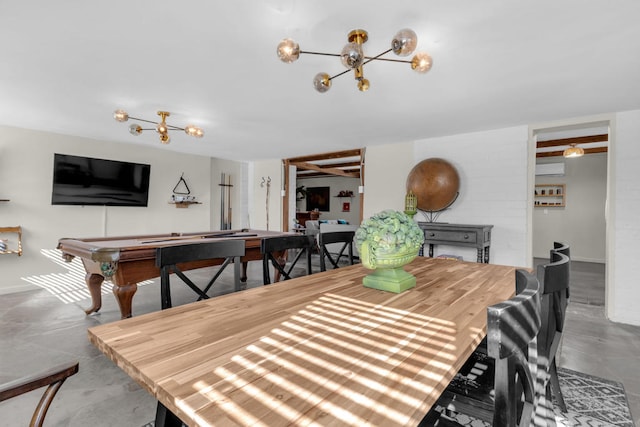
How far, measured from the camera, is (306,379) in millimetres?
631

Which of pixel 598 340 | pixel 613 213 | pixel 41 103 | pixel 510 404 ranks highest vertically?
pixel 41 103

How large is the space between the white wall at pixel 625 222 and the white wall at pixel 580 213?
13.0ft

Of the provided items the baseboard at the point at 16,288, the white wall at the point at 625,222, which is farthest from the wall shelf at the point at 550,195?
the baseboard at the point at 16,288

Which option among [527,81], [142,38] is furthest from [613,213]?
[142,38]

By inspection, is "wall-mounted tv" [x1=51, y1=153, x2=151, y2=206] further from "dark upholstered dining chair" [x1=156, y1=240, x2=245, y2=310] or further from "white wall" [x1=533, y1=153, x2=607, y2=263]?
"white wall" [x1=533, y1=153, x2=607, y2=263]

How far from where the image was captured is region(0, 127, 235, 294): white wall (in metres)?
4.28

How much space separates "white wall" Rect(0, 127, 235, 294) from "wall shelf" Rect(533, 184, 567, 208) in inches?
316

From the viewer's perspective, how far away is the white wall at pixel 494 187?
3986 mm

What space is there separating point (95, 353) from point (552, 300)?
3046 millimetres

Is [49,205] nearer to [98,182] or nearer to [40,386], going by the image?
[98,182]

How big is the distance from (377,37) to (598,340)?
10.5 ft

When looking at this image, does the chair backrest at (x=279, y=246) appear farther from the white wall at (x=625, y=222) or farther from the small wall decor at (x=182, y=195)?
the small wall decor at (x=182, y=195)

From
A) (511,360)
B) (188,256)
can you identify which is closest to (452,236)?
(188,256)

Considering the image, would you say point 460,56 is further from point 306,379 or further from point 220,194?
point 220,194
